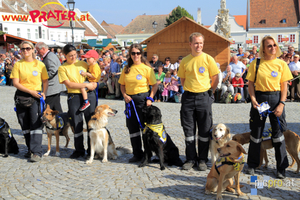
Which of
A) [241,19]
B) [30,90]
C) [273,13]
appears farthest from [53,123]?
[241,19]

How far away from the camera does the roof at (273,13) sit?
5729 cm

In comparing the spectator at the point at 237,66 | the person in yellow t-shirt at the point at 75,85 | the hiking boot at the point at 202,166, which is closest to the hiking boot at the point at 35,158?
the person in yellow t-shirt at the point at 75,85

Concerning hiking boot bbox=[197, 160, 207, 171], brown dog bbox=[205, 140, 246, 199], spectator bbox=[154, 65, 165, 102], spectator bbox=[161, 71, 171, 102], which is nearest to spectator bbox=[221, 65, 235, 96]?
spectator bbox=[161, 71, 171, 102]

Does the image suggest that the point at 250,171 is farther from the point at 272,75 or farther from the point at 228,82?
the point at 228,82

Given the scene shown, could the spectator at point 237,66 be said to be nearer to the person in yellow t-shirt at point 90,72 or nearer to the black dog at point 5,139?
the person in yellow t-shirt at point 90,72

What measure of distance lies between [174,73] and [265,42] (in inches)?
374

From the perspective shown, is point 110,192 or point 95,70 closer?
point 110,192

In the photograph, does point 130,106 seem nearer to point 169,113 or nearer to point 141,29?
point 169,113

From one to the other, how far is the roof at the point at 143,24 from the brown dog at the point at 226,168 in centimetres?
7057

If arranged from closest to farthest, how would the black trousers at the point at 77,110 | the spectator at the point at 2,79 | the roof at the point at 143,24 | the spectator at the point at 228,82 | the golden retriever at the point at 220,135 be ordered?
the golden retriever at the point at 220,135
the black trousers at the point at 77,110
the spectator at the point at 228,82
the spectator at the point at 2,79
the roof at the point at 143,24

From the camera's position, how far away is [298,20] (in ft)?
187

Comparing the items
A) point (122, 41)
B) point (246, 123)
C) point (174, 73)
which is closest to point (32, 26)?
point (122, 41)

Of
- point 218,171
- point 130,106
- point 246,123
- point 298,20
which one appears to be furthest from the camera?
point 298,20

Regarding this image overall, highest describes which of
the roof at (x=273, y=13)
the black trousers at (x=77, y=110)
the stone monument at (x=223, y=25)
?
the roof at (x=273, y=13)
